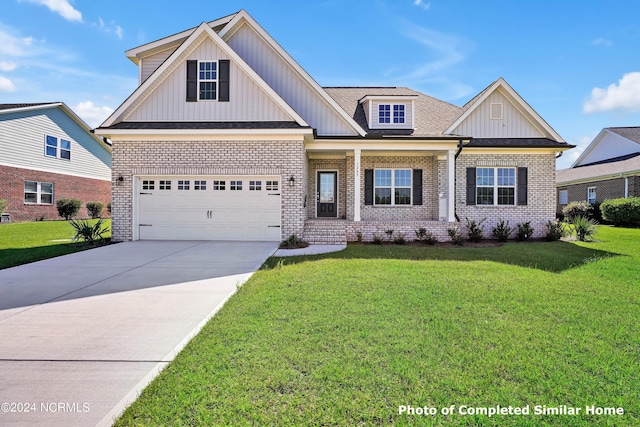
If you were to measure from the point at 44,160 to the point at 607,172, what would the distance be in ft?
125

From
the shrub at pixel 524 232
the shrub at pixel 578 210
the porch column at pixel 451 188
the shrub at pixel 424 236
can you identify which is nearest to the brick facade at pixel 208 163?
the shrub at pixel 424 236

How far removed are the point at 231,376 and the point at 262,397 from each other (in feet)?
1.43

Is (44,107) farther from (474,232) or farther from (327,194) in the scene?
(474,232)

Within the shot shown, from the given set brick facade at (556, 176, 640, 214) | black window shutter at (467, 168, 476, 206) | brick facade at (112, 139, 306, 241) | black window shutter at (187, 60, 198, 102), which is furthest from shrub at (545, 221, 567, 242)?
black window shutter at (187, 60, 198, 102)

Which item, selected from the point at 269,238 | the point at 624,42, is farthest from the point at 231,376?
the point at 624,42

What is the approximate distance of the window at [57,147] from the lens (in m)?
22.8

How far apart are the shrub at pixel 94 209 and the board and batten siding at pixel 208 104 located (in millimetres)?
15209

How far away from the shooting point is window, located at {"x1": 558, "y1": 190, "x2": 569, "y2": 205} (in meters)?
27.6

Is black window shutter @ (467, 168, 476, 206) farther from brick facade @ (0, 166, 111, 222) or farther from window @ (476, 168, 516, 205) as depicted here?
brick facade @ (0, 166, 111, 222)

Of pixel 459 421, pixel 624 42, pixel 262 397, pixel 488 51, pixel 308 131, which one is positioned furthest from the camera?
pixel 624 42

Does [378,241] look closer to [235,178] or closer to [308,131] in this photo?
[308,131]

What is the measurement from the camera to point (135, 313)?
4.68 meters

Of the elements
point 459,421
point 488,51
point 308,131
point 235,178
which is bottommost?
point 459,421

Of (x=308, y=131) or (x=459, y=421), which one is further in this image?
(x=308, y=131)
